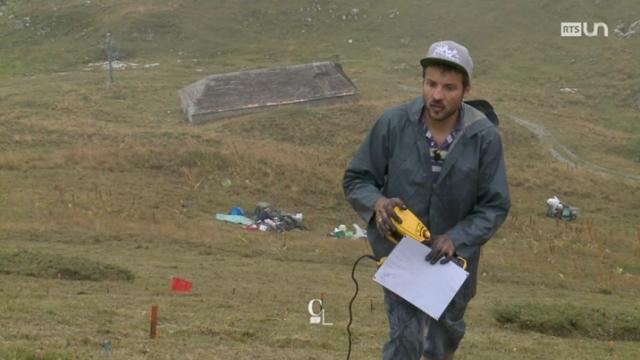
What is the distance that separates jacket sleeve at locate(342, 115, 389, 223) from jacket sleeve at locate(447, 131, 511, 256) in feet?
1.91

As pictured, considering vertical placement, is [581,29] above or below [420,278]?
below

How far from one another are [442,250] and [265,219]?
73.4 feet

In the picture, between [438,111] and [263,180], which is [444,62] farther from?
[263,180]

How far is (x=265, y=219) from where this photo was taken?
28.0 m

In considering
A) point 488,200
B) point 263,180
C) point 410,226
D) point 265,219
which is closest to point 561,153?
point 263,180

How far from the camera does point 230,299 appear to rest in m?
15.9

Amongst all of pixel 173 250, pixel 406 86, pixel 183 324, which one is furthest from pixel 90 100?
pixel 183 324

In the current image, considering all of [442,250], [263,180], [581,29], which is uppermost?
[442,250]

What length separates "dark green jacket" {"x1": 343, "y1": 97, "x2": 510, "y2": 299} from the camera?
5.85 m

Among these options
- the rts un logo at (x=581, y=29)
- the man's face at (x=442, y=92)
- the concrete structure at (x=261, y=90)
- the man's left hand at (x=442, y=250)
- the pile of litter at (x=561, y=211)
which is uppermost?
the man's face at (x=442, y=92)

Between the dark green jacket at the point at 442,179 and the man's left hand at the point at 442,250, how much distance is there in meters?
0.05

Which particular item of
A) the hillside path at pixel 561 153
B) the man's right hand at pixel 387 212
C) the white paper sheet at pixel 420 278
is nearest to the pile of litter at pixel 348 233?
the hillside path at pixel 561 153

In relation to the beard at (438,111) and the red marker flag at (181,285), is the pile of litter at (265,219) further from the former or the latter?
the beard at (438,111)

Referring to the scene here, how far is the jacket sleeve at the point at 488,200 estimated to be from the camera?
5848 millimetres
